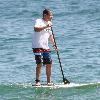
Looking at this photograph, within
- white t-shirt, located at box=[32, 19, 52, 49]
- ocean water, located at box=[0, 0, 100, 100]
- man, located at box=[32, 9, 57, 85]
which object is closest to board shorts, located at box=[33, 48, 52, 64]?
man, located at box=[32, 9, 57, 85]

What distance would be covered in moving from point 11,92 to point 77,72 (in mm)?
3747

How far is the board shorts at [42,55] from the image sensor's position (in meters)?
17.2

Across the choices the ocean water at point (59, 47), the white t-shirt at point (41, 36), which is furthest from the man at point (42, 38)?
the ocean water at point (59, 47)

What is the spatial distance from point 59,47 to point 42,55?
7.95 m

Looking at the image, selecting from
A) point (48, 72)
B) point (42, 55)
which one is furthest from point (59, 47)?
point (42, 55)

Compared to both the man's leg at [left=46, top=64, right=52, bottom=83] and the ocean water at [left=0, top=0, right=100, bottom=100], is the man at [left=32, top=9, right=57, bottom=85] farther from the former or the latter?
the ocean water at [left=0, top=0, right=100, bottom=100]

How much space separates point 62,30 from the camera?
2998cm

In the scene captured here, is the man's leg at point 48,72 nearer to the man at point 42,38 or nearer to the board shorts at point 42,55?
the man at point 42,38

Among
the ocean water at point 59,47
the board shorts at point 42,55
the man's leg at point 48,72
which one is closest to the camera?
the ocean water at point 59,47

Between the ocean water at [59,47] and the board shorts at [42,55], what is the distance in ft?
2.71

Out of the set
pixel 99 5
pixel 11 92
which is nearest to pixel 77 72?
pixel 11 92

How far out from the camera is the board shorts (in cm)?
1723

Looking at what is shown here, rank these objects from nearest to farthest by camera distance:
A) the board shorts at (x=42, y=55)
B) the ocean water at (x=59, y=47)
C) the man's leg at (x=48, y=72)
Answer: the ocean water at (x=59, y=47) → the board shorts at (x=42, y=55) → the man's leg at (x=48, y=72)

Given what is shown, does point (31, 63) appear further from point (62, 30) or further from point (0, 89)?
point (62, 30)
